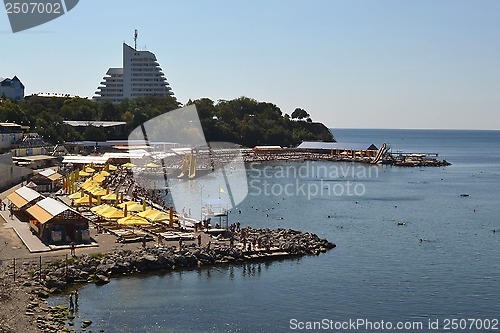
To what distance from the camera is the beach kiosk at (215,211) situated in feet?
134

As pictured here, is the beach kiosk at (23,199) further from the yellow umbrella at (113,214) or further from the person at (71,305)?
the person at (71,305)

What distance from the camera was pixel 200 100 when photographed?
132 m

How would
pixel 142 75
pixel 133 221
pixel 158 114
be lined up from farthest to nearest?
pixel 142 75
pixel 158 114
pixel 133 221

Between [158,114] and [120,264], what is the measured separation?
85877 millimetres

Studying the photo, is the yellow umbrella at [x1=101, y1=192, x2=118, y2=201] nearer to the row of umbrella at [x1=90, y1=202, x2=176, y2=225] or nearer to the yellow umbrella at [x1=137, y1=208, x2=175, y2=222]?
the row of umbrella at [x1=90, y1=202, x2=176, y2=225]

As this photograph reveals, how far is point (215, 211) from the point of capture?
43500 mm

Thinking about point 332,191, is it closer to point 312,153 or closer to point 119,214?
point 119,214

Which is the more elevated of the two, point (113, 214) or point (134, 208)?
point (134, 208)

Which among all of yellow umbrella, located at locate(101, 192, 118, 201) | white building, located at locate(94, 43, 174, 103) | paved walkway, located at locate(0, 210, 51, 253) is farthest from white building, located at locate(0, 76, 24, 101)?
paved walkway, located at locate(0, 210, 51, 253)

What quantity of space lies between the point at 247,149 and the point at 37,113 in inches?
1648

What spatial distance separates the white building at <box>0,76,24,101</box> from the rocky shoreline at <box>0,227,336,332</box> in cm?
8577

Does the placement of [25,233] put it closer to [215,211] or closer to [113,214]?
[113,214]

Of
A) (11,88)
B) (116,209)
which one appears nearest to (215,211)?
(116,209)

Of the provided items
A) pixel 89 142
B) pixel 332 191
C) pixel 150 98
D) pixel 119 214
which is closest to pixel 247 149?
pixel 150 98
